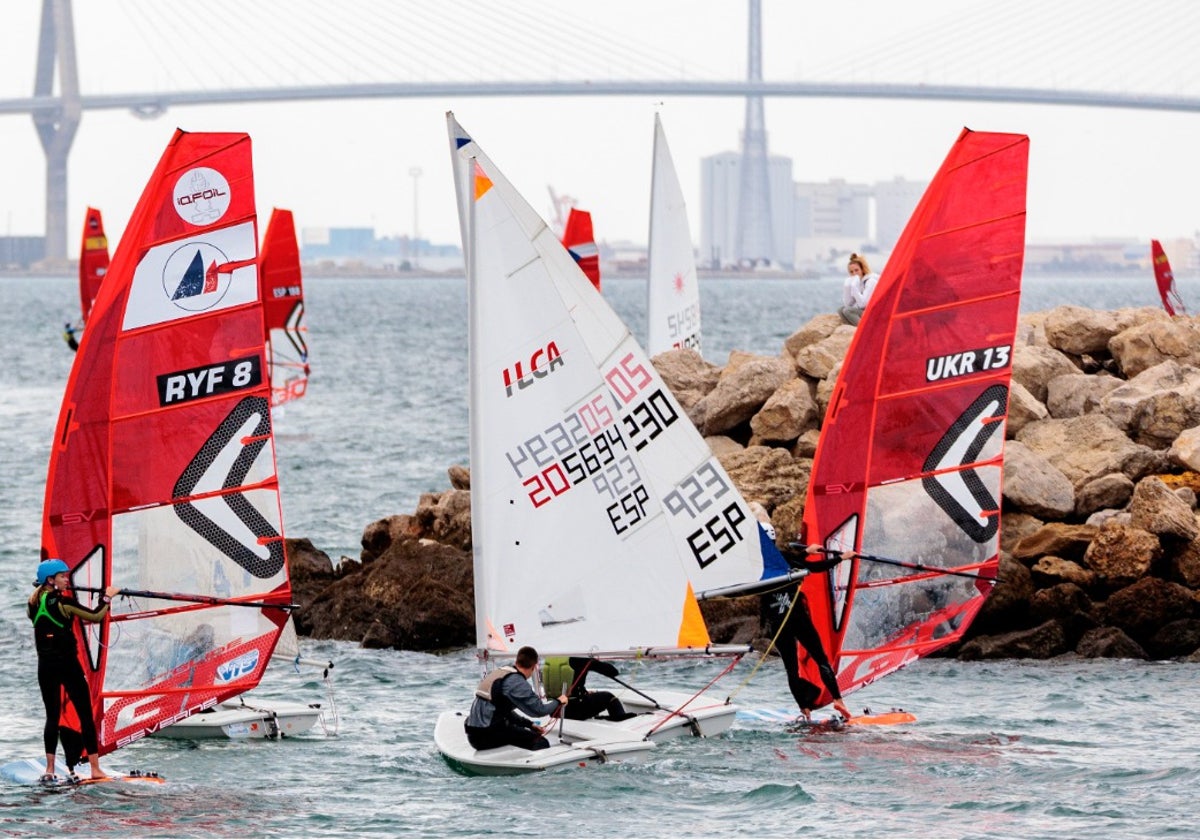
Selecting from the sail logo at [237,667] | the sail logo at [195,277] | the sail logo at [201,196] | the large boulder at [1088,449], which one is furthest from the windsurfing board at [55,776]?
the large boulder at [1088,449]

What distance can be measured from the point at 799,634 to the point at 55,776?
13.2ft

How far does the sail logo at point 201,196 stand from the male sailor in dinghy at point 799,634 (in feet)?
11.0

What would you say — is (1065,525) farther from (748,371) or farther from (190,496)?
(190,496)

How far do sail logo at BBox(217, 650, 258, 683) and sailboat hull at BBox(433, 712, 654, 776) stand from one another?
1.08 meters

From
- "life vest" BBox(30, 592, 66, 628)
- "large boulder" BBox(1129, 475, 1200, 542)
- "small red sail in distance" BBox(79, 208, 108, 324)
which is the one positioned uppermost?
"small red sail in distance" BBox(79, 208, 108, 324)

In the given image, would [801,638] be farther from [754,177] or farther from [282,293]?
[754,177]

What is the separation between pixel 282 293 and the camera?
1117 inches

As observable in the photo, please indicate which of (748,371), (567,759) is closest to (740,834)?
(567,759)

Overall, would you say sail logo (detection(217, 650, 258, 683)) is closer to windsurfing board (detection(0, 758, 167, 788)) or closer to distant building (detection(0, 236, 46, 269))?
windsurfing board (detection(0, 758, 167, 788))

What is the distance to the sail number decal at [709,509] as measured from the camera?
10781mm

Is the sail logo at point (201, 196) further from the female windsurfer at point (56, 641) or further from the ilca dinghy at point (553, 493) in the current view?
the female windsurfer at point (56, 641)

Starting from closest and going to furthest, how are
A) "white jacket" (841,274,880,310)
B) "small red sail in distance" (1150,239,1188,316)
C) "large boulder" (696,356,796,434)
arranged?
"white jacket" (841,274,880,310), "large boulder" (696,356,796,434), "small red sail in distance" (1150,239,1188,316)

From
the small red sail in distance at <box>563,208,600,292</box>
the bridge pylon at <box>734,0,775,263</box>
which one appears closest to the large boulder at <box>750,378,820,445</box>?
the small red sail in distance at <box>563,208,600,292</box>

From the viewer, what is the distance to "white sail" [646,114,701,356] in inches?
838
